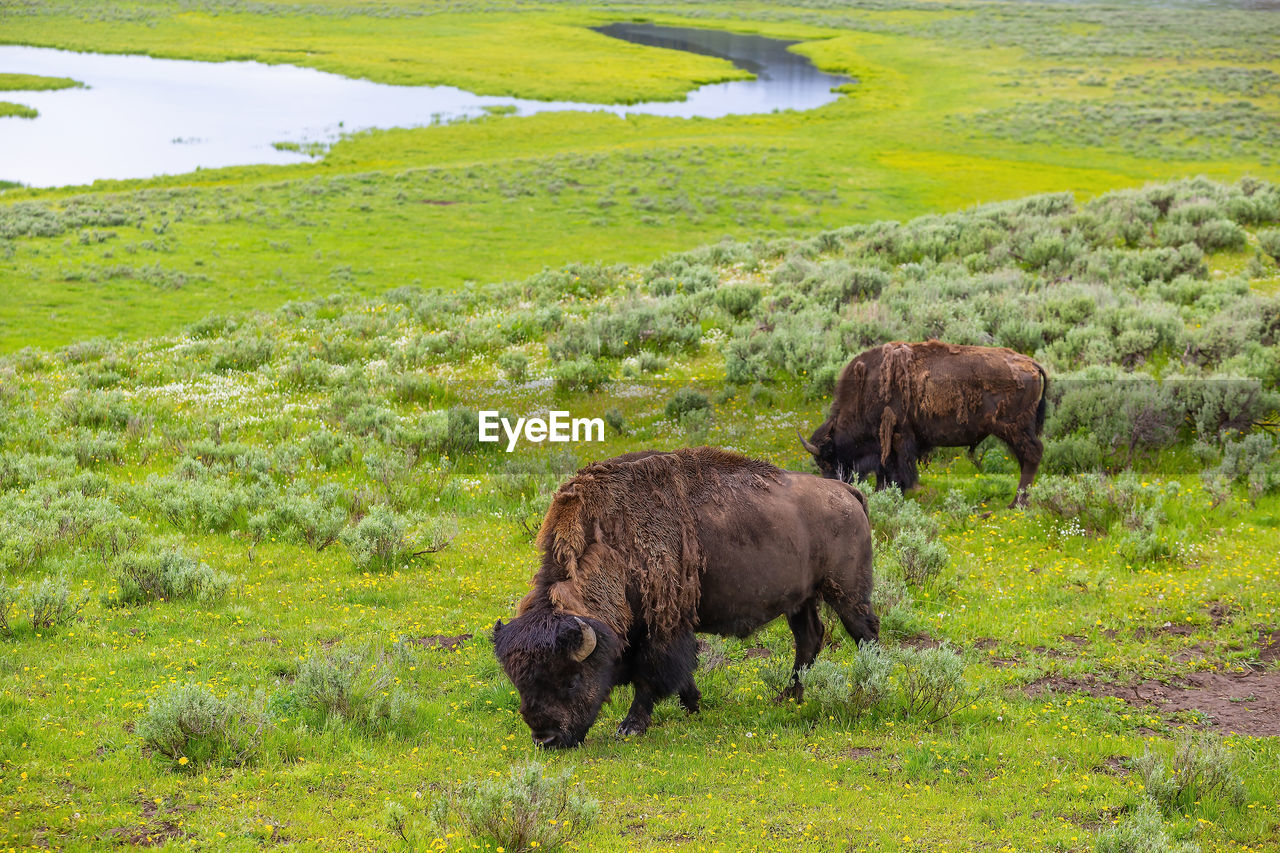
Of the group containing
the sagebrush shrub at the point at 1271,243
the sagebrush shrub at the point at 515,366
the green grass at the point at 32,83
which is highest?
the green grass at the point at 32,83

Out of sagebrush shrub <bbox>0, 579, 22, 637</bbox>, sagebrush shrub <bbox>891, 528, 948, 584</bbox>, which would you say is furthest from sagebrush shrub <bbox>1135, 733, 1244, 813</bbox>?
sagebrush shrub <bbox>0, 579, 22, 637</bbox>

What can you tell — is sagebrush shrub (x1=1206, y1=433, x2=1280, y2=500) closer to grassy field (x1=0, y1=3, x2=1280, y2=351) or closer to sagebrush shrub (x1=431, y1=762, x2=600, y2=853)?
sagebrush shrub (x1=431, y1=762, x2=600, y2=853)

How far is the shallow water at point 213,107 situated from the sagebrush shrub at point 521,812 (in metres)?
51.4

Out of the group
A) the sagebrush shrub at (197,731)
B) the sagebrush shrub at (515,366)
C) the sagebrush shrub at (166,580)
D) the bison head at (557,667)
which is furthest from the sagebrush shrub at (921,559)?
the sagebrush shrub at (515,366)

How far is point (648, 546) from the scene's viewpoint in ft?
24.7

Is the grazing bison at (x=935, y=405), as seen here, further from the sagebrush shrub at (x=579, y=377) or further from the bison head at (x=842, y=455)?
the sagebrush shrub at (x=579, y=377)

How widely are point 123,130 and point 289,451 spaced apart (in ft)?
176

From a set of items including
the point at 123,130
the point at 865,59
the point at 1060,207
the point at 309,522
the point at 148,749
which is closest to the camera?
the point at 148,749

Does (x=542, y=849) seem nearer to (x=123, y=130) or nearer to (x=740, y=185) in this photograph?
(x=740, y=185)

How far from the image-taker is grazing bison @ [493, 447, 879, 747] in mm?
6965

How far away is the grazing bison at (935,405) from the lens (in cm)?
1317

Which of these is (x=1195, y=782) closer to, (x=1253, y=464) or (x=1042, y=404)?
(x=1042, y=404)

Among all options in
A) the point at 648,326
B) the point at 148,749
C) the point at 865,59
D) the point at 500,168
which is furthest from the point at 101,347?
the point at 865,59

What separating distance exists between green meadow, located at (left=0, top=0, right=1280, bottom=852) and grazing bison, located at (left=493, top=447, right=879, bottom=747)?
45 cm
